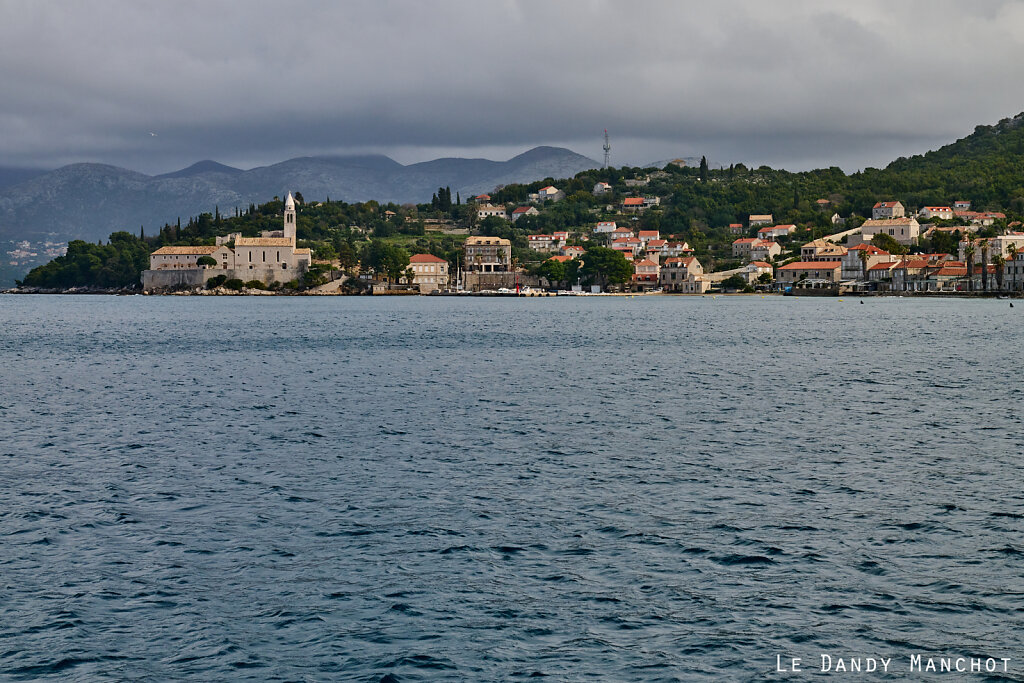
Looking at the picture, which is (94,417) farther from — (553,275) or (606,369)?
(553,275)

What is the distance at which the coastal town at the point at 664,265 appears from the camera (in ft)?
490

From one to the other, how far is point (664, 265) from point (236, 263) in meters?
79.8

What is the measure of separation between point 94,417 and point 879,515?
69.9ft

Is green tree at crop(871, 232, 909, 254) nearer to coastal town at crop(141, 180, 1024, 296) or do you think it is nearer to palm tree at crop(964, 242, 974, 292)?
coastal town at crop(141, 180, 1024, 296)

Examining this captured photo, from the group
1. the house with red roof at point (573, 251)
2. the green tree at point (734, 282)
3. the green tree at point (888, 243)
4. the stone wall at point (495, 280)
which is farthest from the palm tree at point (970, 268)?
the house with red roof at point (573, 251)

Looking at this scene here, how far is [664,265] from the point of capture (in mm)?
168875

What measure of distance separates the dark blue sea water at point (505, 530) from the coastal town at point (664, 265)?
410ft

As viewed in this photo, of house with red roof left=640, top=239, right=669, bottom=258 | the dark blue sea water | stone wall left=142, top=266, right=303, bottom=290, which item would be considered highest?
house with red roof left=640, top=239, right=669, bottom=258

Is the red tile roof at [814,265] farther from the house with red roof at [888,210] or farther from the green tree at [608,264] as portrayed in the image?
the house with red roof at [888,210]

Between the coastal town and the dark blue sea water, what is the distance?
410 feet

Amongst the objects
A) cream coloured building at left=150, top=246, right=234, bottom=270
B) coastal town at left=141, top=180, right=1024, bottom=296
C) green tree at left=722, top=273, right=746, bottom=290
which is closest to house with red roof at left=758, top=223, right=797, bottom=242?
coastal town at left=141, top=180, right=1024, bottom=296

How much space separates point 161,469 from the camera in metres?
18.9

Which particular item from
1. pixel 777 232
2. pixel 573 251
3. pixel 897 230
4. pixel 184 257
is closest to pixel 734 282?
pixel 897 230

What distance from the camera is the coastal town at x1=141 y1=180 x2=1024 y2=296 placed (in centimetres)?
14938
